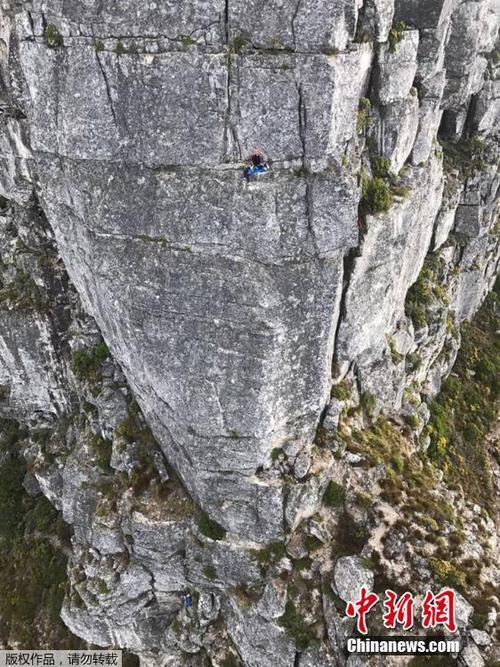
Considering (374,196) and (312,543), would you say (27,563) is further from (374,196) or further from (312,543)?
(374,196)

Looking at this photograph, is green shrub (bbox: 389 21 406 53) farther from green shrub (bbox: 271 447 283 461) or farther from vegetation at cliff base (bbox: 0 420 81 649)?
vegetation at cliff base (bbox: 0 420 81 649)

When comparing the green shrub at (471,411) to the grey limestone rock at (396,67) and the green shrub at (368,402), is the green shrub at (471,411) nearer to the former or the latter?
the green shrub at (368,402)

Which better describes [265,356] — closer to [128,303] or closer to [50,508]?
[128,303]

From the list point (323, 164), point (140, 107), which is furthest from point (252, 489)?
point (140, 107)

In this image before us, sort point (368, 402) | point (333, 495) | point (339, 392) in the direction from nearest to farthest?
point (333, 495) < point (339, 392) < point (368, 402)

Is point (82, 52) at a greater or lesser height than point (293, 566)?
greater

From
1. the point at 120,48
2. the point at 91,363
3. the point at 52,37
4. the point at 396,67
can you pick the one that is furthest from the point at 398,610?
the point at 52,37
